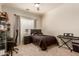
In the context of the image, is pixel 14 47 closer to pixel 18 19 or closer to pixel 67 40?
pixel 18 19

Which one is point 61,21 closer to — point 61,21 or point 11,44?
point 61,21

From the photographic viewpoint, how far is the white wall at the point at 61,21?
7.34ft

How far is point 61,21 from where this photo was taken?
93.4 inches

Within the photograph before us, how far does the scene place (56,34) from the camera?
231cm

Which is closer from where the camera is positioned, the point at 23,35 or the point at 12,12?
the point at 12,12

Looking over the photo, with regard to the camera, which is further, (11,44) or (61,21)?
(11,44)

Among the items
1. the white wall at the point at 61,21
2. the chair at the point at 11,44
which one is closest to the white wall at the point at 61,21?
the white wall at the point at 61,21

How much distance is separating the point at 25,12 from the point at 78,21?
146 centimetres

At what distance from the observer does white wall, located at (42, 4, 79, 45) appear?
224cm

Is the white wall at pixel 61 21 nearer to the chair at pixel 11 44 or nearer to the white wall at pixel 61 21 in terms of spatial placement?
the white wall at pixel 61 21

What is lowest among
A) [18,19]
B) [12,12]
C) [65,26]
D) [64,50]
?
[64,50]

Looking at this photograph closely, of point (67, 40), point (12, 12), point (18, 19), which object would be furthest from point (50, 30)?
point (12, 12)

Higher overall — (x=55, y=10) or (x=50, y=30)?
(x=55, y=10)

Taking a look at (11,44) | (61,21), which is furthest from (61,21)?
(11,44)
